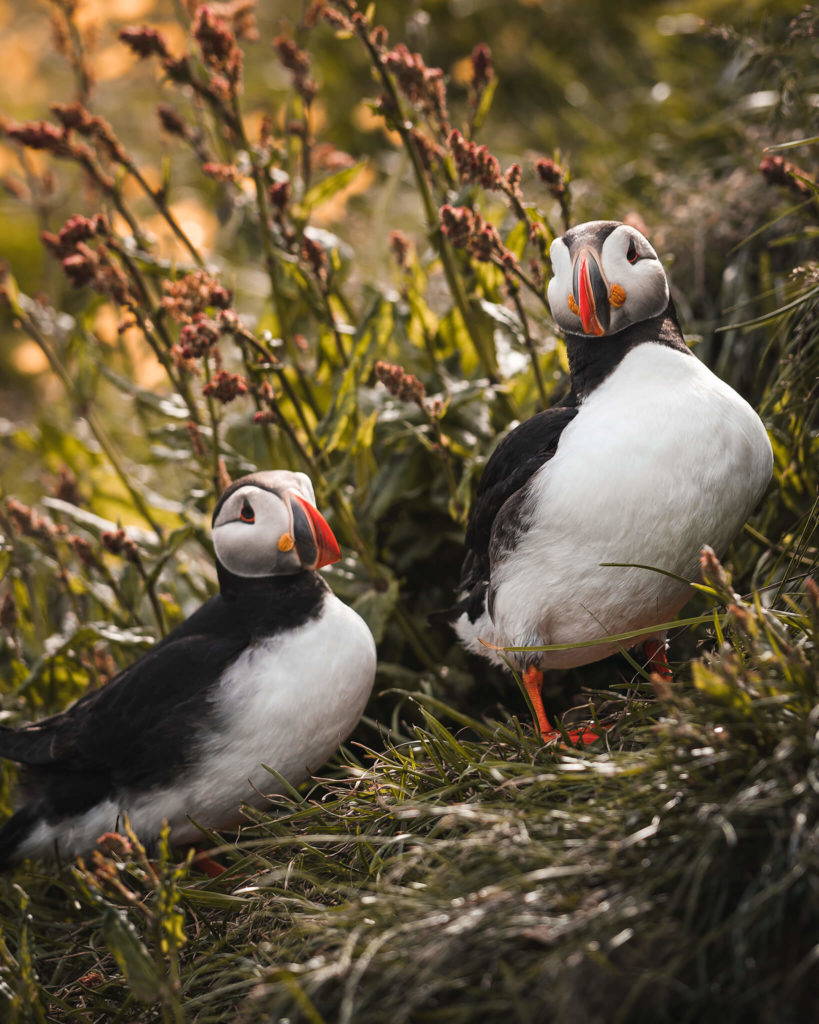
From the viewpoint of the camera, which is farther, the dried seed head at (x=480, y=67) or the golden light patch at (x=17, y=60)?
the golden light patch at (x=17, y=60)

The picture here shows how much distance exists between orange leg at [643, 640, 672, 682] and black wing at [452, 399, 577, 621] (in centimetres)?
42

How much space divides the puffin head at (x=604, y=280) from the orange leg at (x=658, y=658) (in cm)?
76

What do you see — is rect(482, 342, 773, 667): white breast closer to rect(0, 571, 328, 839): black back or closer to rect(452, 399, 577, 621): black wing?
rect(452, 399, 577, 621): black wing

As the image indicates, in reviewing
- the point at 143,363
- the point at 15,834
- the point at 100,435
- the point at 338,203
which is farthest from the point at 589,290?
the point at 143,363

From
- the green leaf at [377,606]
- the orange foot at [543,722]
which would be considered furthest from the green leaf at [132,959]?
the green leaf at [377,606]

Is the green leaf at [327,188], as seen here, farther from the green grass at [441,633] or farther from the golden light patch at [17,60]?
the golden light patch at [17,60]

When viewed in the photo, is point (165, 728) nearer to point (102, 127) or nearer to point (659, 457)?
point (659, 457)

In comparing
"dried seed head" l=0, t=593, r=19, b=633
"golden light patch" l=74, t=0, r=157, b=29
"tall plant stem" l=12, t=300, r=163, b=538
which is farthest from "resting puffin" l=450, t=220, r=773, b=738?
"golden light patch" l=74, t=0, r=157, b=29

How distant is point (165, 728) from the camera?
2.52m

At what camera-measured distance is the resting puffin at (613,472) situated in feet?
6.58

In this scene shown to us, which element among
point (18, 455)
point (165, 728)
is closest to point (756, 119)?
point (165, 728)

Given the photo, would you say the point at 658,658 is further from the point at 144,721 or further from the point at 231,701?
the point at 144,721

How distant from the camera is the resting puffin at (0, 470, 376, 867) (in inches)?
95.2

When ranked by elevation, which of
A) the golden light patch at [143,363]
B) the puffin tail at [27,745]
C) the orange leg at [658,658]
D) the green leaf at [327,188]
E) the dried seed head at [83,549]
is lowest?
the orange leg at [658,658]
